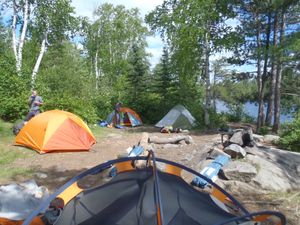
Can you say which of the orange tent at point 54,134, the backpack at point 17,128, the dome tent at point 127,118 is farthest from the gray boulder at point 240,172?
the dome tent at point 127,118

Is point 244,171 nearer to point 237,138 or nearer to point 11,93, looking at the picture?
point 237,138

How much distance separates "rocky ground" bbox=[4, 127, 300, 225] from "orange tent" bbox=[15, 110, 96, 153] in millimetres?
293

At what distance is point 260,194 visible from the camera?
5.99 m

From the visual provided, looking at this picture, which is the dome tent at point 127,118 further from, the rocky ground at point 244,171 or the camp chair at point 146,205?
the camp chair at point 146,205

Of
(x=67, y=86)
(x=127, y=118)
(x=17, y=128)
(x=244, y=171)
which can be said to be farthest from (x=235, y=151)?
(x=67, y=86)

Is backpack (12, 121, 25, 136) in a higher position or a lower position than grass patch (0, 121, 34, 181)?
higher

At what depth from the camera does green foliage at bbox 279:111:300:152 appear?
988 centimetres

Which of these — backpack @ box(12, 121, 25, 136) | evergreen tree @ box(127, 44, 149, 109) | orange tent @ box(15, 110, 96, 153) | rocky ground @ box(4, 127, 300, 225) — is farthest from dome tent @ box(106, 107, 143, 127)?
rocky ground @ box(4, 127, 300, 225)

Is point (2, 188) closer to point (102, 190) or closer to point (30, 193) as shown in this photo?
point (30, 193)

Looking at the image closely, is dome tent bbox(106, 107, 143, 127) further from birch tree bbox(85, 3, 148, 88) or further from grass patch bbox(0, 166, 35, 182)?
birch tree bbox(85, 3, 148, 88)

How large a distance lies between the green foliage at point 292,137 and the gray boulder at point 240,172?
4014 mm

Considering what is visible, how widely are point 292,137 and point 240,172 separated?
437 cm

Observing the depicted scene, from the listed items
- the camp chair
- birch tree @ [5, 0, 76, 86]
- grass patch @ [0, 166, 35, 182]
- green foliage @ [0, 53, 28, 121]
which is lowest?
grass patch @ [0, 166, 35, 182]

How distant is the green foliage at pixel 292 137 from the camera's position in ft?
32.4
